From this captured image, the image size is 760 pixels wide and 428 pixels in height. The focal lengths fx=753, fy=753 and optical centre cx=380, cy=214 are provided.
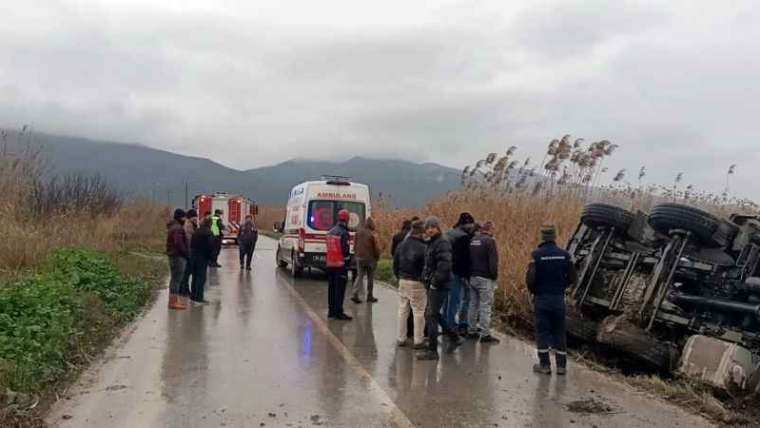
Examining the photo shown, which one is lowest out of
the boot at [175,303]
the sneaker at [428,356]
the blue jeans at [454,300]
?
the boot at [175,303]

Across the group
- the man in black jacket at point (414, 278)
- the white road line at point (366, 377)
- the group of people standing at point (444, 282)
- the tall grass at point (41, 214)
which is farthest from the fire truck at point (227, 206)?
the man in black jacket at point (414, 278)

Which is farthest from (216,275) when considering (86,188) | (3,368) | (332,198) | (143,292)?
(3,368)

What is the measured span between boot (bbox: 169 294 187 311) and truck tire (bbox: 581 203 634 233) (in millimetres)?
7293

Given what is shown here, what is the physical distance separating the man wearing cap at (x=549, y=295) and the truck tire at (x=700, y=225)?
198cm

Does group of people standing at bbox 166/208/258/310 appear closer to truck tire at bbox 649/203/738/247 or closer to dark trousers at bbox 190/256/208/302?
dark trousers at bbox 190/256/208/302

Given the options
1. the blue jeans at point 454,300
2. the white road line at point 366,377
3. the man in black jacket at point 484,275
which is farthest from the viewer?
the blue jeans at point 454,300

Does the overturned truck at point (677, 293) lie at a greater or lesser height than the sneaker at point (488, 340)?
greater

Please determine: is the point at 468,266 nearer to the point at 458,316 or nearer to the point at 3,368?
the point at 458,316

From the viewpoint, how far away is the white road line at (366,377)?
21.3 ft

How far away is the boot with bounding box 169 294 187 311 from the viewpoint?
13.6m

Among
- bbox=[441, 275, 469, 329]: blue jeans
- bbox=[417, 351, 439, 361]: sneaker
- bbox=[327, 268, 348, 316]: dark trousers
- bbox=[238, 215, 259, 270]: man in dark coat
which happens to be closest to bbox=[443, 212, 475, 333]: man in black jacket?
bbox=[441, 275, 469, 329]: blue jeans

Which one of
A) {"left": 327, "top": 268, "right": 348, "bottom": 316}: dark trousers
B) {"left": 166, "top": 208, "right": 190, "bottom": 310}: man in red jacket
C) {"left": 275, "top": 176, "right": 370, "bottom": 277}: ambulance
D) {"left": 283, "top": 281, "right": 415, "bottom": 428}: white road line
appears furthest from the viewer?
{"left": 275, "top": 176, "right": 370, "bottom": 277}: ambulance

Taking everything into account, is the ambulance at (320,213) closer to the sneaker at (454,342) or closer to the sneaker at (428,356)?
the sneaker at (454,342)

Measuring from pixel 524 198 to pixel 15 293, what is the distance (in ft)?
36.9
